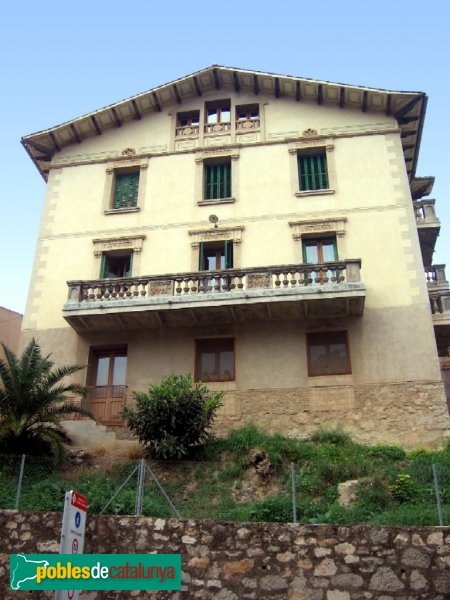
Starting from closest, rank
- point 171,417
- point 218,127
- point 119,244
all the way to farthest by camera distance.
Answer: point 171,417
point 119,244
point 218,127

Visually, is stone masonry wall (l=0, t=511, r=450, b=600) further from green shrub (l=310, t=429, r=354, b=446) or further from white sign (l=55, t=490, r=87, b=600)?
green shrub (l=310, t=429, r=354, b=446)

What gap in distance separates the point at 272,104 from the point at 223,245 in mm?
6384

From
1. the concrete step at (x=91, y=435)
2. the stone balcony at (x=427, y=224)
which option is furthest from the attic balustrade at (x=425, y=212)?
the concrete step at (x=91, y=435)

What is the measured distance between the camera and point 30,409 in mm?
16250

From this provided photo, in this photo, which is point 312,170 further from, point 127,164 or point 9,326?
point 9,326

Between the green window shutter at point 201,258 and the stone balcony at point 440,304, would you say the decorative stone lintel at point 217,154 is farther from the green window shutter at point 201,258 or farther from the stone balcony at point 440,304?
the stone balcony at point 440,304

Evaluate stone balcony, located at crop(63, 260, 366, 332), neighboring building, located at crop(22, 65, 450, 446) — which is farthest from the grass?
stone balcony, located at crop(63, 260, 366, 332)

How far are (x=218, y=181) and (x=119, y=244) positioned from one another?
4.42 m

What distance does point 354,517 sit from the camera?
37.4ft

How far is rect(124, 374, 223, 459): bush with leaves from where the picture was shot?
15.9 meters

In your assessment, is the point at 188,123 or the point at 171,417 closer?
the point at 171,417

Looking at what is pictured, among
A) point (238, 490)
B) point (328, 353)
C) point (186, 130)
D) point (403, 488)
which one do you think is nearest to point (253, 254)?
point (328, 353)

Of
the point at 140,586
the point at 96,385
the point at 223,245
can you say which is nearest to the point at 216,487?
the point at 140,586

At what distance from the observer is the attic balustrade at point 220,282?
1883 cm
